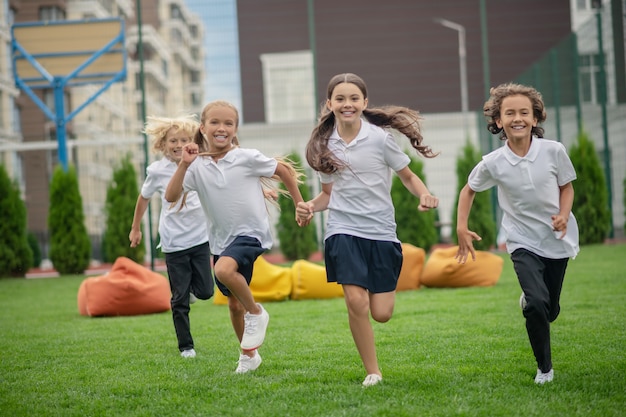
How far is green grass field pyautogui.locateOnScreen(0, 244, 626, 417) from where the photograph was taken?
13.4ft

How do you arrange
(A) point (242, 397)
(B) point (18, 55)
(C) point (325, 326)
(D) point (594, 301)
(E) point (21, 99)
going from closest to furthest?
1. (A) point (242, 397)
2. (C) point (325, 326)
3. (D) point (594, 301)
4. (B) point (18, 55)
5. (E) point (21, 99)

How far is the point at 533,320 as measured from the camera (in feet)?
14.6

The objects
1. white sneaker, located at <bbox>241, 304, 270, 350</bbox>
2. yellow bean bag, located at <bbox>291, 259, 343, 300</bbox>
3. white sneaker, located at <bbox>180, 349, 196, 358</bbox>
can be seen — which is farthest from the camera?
yellow bean bag, located at <bbox>291, 259, 343, 300</bbox>

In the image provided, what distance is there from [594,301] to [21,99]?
114ft

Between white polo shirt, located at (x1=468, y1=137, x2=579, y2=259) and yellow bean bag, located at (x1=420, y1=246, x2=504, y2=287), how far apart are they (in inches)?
202

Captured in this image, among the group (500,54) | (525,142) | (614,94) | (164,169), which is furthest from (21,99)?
(525,142)

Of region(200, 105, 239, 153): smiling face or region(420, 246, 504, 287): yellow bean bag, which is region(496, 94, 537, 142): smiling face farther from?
region(420, 246, 504, 287): yellow bean bag

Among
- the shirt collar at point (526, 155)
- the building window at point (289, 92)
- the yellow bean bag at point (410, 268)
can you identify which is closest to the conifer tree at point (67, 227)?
the building window at point (289, 92)

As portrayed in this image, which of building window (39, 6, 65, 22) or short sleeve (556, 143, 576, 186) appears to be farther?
building window (39, 6, 65, 22)

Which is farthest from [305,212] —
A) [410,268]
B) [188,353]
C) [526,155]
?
[410,268]

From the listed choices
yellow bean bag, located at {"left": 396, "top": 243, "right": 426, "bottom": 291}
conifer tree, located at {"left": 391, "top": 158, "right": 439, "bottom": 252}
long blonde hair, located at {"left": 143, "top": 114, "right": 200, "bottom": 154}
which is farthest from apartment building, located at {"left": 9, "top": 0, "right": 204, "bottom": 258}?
long blonde hair, located at {"left": 143, "top": 114, "right": 200, "bottom": 154}

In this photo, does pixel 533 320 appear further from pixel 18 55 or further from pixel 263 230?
pixel 18 55

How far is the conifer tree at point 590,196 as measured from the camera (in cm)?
1612

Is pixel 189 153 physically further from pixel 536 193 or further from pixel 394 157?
pixel 536 193
